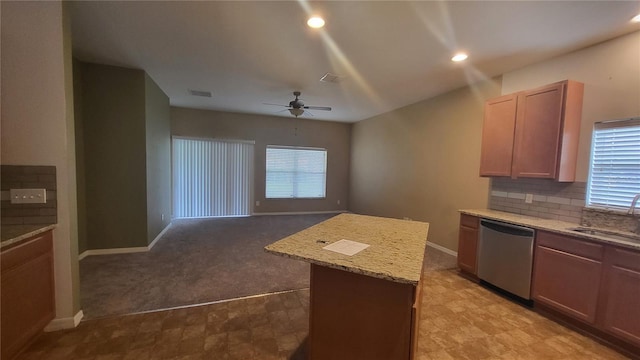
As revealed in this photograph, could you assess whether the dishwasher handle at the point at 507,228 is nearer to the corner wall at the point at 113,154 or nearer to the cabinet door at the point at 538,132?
the cabinet door at the point at 538,132

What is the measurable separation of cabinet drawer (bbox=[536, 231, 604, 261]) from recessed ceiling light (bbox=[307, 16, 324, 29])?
3004mm

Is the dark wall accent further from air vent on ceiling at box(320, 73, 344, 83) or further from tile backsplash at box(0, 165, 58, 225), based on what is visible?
air vent on ceiling at box(320, 73, 344, 83)

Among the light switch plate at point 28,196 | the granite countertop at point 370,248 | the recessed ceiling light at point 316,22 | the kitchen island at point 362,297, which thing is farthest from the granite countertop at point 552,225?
the light switch plate at point 28,196

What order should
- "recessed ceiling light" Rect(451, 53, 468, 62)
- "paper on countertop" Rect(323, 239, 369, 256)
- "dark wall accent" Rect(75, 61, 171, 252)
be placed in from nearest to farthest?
"paper on countertop" Rect(323, 239, 369, 256), "recessed ceiling light" Rect(451, 53, 468, 62), "dark wall accent" Rect(75, 61, 171, 252)

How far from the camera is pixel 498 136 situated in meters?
3.22

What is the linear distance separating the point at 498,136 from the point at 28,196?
4.75 meters

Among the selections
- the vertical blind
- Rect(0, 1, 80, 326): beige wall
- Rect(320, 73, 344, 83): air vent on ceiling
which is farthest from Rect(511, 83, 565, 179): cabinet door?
the vertical blind

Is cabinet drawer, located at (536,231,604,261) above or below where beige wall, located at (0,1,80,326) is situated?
below

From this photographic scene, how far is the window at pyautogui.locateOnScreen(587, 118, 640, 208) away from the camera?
240 centimetres

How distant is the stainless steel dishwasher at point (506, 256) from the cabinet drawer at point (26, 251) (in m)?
4.25

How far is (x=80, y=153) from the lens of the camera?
354cm

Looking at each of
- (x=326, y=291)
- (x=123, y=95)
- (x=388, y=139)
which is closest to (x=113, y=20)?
(x=123, y=95)

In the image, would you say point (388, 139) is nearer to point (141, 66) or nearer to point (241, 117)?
point (241, 117)

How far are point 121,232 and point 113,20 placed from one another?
291cm
